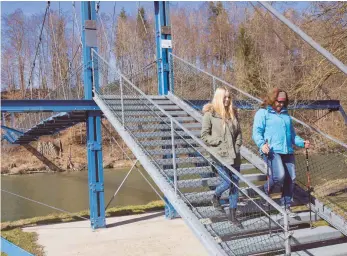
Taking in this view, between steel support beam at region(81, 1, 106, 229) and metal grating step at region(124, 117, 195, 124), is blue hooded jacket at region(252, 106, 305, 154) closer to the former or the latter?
metal grating step at region(124, 117, 195, 124)

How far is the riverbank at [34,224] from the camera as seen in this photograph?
652cm

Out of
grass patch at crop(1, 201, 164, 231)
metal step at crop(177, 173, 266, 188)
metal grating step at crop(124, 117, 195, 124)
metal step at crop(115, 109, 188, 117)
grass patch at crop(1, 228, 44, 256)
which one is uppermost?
metal step at crop(115, 109, 188, 117)

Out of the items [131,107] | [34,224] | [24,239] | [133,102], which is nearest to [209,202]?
[131,107]

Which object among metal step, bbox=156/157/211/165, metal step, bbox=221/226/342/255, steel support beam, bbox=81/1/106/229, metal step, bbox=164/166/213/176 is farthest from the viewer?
steel support beam, bbox=81/1/106/229

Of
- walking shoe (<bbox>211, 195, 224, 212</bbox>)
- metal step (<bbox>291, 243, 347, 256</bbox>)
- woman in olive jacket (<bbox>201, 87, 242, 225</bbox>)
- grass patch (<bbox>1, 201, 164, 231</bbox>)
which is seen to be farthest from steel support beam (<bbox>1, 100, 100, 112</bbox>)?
metal step (<bbox>291, 243, 347, 256</bbox>)

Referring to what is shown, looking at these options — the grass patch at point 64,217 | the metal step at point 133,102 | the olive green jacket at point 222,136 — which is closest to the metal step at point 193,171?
the olive green jacket at point 222,136

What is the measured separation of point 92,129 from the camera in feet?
24.6

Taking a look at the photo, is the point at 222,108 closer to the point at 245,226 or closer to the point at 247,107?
the point at 245,226

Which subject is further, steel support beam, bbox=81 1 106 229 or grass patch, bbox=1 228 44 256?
steel support beam, bbox=81 1 106 229

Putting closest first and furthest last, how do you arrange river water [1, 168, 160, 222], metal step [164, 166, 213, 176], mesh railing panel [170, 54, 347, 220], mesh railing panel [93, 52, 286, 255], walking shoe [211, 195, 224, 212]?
mesh railing panel [93, 52, 286, 255] < walking shoe [211, 195, 224, 212] < metal step [164, 166, 213, 176] < mesh railing panel [170, 54, 347, 220] < river water [1, 168, 160, 222]

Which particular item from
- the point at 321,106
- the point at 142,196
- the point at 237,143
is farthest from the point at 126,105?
the point at 142,196

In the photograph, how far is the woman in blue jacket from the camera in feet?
13.3

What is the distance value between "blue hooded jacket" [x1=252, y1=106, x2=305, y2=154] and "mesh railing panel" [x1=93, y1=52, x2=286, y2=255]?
50cm

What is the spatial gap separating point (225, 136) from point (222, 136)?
0.03 meters
